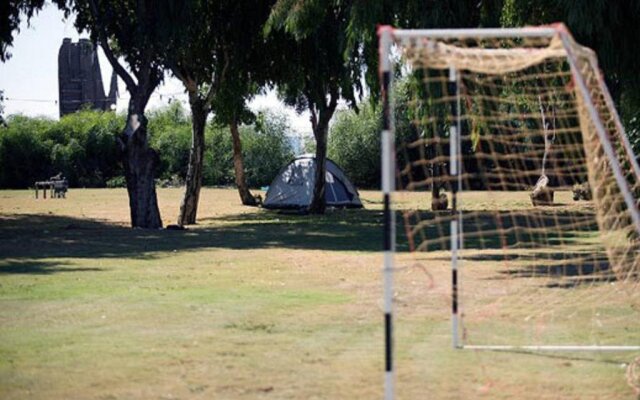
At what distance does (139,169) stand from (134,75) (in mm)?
2459

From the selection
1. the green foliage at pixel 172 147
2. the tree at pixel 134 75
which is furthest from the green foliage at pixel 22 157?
the tree at pixel 134 75

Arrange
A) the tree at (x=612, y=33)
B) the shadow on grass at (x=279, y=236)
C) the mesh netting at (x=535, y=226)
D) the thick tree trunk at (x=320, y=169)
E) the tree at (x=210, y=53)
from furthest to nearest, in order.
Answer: the thick tree trunk at (x=320, y=169), the tree at (x=210, y=53), the shadow on grass at (x=279, y=236), the tree at (x=612, y=33), the mesh netting at (x=535, y=226)

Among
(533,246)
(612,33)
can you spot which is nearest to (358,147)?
(533,246)

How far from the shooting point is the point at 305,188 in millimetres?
39031

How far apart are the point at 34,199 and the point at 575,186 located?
21.4m

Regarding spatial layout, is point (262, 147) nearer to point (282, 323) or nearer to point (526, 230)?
point (526, 230)

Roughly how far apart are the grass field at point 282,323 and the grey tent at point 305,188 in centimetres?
1738

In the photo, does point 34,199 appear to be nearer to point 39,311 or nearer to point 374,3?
point 374,3

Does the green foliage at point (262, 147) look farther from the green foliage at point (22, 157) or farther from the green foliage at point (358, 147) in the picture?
the green foliage at point (22, 157)

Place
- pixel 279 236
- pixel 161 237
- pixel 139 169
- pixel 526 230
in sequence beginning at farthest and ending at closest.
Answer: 1. pixel 139 169
2. pixel 526 230
3. pixel 279 236
4. pixel 161 237

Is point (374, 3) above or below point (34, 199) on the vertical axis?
above

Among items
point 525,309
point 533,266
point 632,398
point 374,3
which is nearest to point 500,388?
point 632,398

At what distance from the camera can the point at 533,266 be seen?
1680 centimetres

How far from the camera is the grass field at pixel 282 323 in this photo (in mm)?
8172
